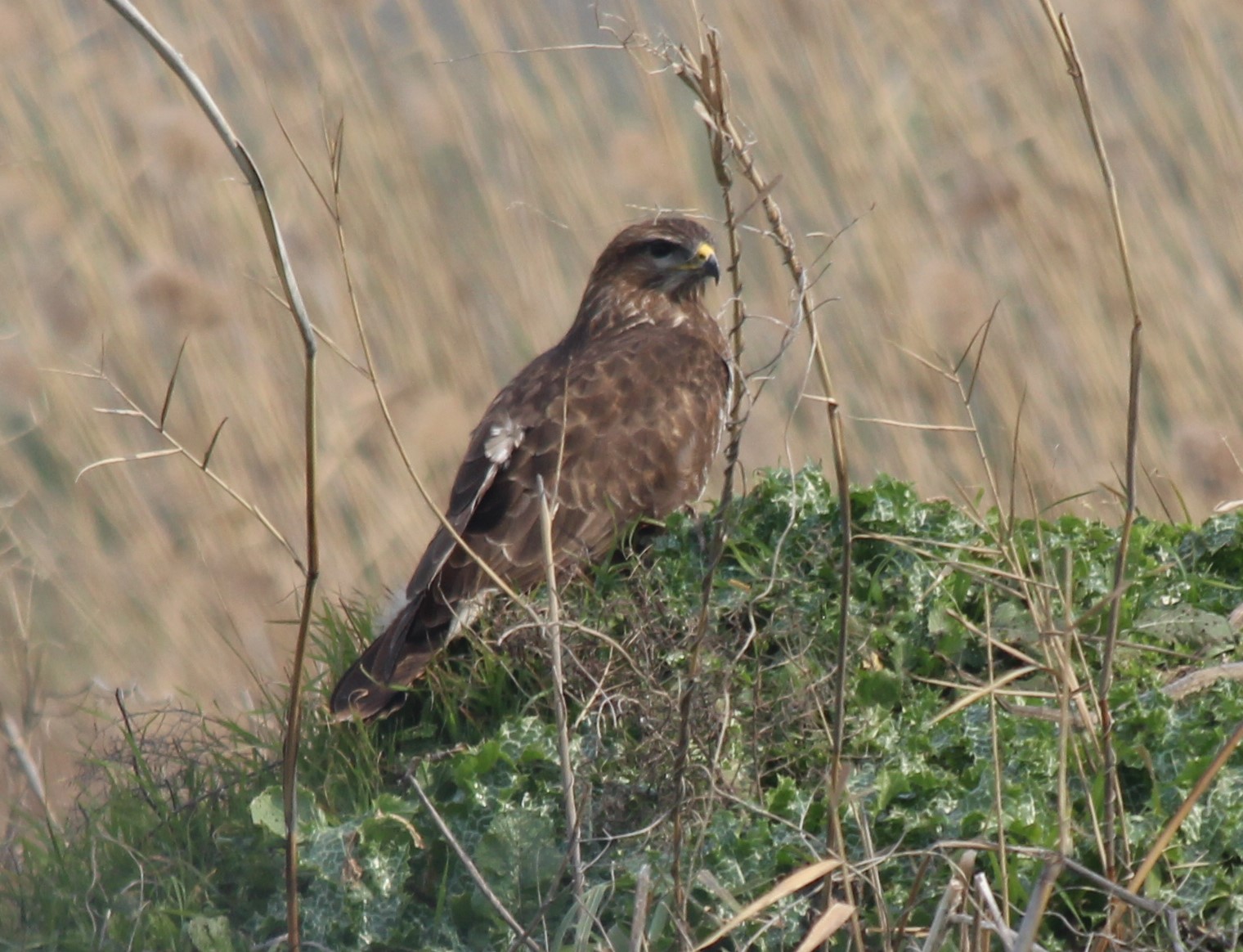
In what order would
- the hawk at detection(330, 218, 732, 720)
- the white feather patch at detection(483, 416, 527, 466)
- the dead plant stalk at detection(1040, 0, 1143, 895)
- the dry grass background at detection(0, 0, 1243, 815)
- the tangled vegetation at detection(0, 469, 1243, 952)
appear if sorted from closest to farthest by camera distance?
the dead plant stalk at detection(1040, 0, 1143, 895) → the tangled vegetation at detection(0, 469, 1243, 952) → the hawk at detection(330, 218, 732, 720) → the white feather patch at detection(483, 416, 527, 466) → the dry grass background at detection(0, 0, 1243, 815)

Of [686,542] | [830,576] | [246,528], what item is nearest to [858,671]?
[830,576]

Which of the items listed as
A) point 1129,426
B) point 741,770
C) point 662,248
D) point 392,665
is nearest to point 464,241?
point 662,248

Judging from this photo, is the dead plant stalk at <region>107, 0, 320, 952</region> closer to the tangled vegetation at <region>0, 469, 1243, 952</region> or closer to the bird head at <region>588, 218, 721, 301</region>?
the tangled vegetation at <region>0, 469, 1243, 952</region>

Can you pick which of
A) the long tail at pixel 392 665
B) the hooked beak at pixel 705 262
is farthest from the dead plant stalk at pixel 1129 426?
the hooked beak at pixel 705 262

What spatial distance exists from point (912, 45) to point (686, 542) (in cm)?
231

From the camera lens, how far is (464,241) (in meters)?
5.33

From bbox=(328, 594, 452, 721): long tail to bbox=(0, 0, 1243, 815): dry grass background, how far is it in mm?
1430

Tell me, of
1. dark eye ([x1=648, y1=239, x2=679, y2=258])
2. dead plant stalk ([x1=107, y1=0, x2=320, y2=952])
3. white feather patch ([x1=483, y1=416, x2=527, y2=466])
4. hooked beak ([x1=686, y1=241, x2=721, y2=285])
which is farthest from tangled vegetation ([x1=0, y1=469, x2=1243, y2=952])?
dark eye ([x1=648, y1=239, x2=679, y2=258])

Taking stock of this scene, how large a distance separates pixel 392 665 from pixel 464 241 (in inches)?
84.1

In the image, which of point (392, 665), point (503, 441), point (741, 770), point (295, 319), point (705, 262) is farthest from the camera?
point (705, 262)

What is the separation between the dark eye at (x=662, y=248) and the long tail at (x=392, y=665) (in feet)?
5.29

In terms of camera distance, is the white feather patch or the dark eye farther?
the dark eye

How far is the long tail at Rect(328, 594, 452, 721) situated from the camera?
342 cm

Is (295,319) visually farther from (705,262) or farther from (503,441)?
(705,262)
